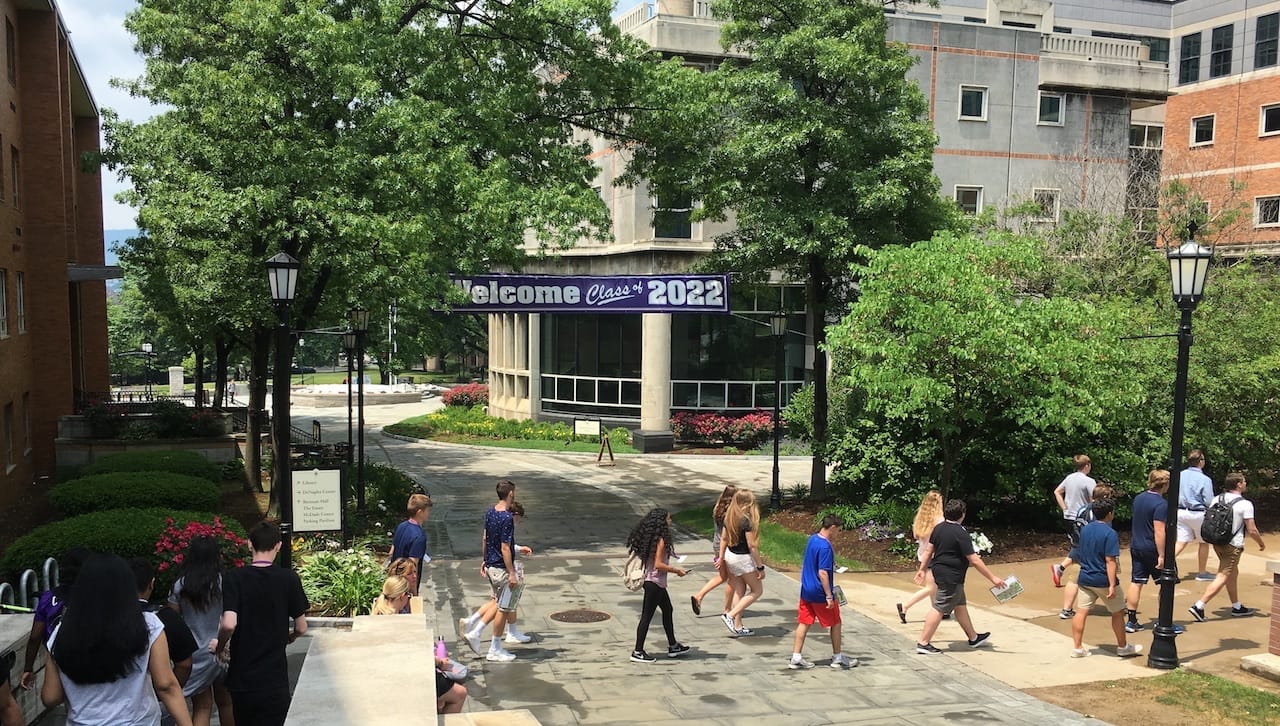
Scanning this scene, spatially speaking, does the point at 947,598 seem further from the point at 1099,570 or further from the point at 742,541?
the point at 742,541

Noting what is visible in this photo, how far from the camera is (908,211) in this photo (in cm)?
1919

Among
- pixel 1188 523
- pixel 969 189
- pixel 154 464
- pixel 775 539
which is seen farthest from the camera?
pixel 969 189

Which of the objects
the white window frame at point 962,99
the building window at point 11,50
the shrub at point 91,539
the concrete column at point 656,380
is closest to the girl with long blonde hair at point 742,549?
the shrub at point 91,539

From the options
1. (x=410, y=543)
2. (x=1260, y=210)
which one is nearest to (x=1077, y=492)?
(x=410, y=543)

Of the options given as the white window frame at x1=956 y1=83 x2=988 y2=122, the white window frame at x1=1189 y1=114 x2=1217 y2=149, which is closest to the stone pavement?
the white window frame at x1=956 y1=83 x2=988 y2=122

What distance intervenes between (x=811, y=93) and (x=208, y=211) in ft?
37.9

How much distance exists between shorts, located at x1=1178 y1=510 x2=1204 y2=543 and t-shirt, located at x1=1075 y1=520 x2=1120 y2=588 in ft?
10.6

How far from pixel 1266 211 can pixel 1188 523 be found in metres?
32.9

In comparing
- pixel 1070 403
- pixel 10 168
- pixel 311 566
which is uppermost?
pixel 10 168

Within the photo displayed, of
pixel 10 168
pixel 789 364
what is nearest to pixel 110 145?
pixel 10 168

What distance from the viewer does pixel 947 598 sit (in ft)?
35.2

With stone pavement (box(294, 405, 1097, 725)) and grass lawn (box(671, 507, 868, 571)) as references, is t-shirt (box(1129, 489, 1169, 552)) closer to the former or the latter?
stone pavement (box(294, 405, 1097, 725))

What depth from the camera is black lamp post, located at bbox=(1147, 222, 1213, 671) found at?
1046cm

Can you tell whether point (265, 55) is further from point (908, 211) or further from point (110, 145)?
point (908, 211)
